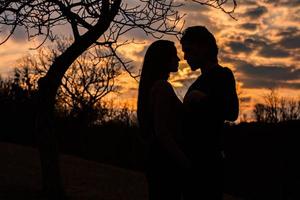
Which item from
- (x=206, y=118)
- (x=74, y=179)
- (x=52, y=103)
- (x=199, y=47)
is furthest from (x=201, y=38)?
(x=74, y=179)

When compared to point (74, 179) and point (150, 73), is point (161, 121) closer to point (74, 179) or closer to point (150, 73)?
point (150, 73)

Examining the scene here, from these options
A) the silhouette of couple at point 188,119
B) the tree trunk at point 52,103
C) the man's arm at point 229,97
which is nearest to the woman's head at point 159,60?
the silhouette of couple at point 188,119

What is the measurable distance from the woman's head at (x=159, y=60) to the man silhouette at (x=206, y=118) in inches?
8.2

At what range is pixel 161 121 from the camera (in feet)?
12.8

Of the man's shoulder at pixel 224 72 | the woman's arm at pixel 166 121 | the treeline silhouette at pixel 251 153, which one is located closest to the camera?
the woman's arm at pixel 166 121

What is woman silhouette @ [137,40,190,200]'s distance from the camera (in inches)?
152

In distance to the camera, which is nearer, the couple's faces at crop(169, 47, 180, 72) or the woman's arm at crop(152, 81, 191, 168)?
the woman's arm at crop(152, 81, 191, 168)

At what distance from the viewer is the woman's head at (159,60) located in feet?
13.3

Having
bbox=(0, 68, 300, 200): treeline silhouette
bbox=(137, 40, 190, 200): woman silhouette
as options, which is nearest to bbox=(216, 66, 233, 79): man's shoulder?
bbox=(137, 40, 190, 200): woman silhouette

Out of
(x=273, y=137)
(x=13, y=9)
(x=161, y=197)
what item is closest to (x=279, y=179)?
(x=273, y=137)

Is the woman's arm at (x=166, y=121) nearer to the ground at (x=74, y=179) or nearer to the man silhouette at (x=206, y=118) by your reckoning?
the man silhouette at (x=206, y=118)

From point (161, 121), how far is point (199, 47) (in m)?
0.57

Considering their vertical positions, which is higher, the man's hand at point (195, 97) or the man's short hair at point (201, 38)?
the man's short hair at point (201, 38)

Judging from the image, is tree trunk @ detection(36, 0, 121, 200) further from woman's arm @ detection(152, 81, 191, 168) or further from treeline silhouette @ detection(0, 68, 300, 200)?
woman's arm @ detection(152, 81, 191, 168)
